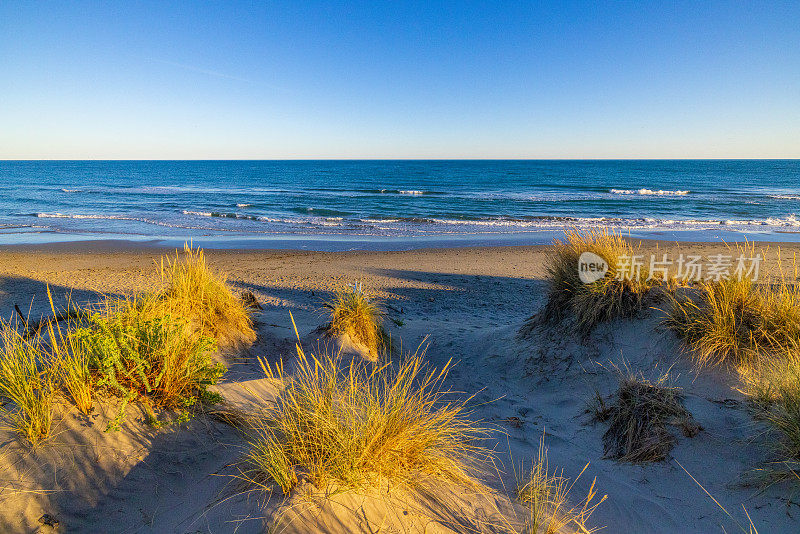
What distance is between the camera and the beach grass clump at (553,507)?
267 centimetres

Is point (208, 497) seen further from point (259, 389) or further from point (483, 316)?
point (483, 316)

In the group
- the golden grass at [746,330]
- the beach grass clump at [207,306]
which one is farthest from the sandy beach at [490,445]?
the beach grass clump at [207,306]

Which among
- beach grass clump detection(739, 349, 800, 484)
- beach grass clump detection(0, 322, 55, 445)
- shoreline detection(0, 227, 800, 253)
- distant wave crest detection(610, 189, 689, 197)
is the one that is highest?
distant wave crest detection(610, 189, 689, 197)

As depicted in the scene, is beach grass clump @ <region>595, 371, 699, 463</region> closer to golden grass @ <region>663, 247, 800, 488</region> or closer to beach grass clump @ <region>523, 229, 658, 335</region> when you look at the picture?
golden grass @ <region>663, 247, 800, 488</region>

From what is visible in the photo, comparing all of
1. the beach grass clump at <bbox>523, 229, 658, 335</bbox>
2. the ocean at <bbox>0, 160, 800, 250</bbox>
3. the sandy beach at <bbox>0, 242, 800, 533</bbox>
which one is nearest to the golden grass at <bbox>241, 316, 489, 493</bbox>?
the sandy beach at <bbox>0, 242, 800, 533</bbox>

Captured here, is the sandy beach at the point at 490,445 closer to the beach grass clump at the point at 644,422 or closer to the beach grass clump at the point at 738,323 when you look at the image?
the beach grass clump at the point at 644,422

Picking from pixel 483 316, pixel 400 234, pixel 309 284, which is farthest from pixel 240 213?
pixel 483 316

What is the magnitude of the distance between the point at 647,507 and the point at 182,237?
72.7 ft

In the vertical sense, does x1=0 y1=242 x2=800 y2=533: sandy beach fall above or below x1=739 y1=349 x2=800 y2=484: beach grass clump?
below

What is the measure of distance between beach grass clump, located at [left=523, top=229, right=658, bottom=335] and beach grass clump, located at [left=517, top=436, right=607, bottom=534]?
3.29m

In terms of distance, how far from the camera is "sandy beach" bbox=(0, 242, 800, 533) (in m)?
2.77

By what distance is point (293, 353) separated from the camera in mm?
6336

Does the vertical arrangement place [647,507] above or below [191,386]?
below

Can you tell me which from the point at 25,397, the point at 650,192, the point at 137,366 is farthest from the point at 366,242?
the point at 650,192
